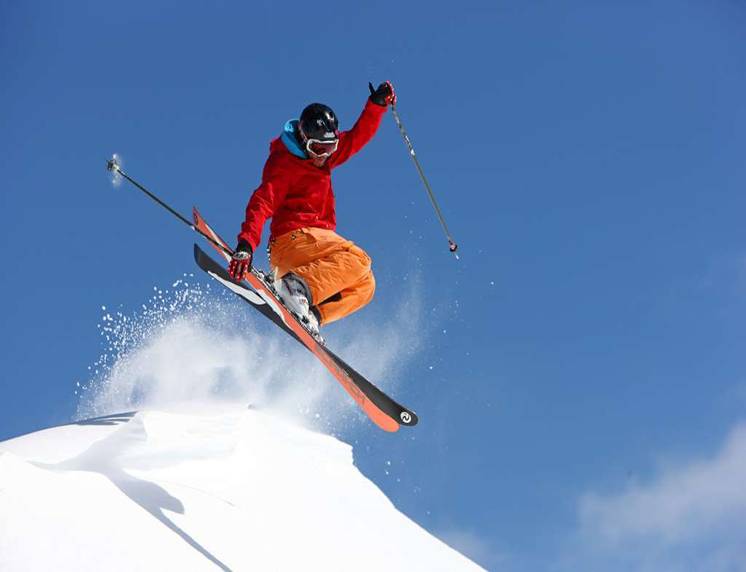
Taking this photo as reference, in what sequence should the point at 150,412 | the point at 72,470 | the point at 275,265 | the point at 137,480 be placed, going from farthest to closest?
the point at 275,265 < the point at 150,412 < the point at 137,480 < the point at 72,470

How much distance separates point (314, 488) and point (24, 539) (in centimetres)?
380

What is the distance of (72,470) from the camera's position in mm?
5359

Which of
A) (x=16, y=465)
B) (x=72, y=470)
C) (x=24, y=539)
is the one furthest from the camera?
(x=72, y=470)

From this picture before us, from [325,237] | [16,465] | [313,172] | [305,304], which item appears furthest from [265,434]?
[16,465]

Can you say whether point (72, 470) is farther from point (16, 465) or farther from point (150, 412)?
point (150, 412)

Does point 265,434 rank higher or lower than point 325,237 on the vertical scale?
lower

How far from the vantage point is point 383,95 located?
830 centimetres

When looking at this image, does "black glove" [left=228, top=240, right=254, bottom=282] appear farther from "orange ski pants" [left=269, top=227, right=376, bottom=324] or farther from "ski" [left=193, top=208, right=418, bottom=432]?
"orange ski pants" [left=269, top=227, right=376, bottom=324]

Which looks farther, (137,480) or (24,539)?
(137,480)

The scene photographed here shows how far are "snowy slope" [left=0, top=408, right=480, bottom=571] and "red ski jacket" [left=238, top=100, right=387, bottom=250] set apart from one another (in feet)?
6.71

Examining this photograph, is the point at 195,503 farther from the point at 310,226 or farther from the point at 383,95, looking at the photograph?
the point at 383,95

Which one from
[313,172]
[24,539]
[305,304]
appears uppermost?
[313,172]

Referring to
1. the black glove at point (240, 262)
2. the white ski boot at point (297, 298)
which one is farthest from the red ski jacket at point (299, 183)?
the black glove at point (240, 262)

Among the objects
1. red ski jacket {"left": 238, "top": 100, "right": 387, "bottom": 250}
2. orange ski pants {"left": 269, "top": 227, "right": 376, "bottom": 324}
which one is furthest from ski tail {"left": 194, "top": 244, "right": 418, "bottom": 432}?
red ski jacket {"left": 238, "top": 100, "right": 387, "bottom": 250}
